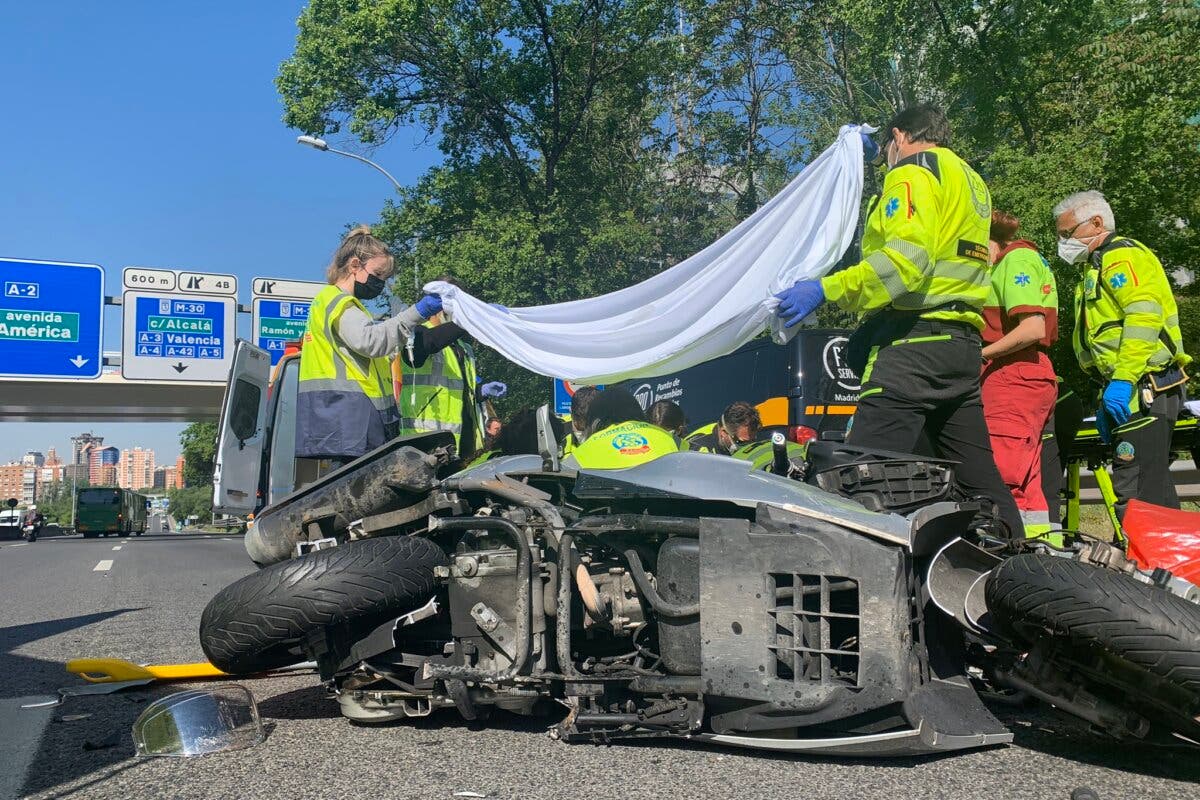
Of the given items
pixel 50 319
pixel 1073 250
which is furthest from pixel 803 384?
pixel 50 319

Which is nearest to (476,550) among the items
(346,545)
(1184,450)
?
(346,545)

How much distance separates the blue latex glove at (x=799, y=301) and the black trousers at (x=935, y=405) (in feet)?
0.98

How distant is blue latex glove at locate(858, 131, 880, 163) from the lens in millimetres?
4648

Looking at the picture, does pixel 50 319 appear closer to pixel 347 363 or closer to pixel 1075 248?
pixel 347 363

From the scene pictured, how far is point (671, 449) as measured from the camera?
13.5 ft

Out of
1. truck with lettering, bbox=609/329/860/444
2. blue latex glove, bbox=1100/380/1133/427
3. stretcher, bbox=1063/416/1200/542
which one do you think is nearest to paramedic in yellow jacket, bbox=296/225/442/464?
blue latex glove, bbox=1100/380/1133/427

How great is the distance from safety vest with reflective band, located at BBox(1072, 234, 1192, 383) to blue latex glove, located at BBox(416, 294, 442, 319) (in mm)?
3095

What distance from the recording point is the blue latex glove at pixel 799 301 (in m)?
3.74

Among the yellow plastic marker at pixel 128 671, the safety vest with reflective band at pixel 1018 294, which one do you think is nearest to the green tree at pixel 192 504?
the yellow plastic marker at pixel 128 671

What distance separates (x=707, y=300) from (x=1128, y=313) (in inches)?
73.5

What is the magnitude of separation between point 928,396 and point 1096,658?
1.18 m

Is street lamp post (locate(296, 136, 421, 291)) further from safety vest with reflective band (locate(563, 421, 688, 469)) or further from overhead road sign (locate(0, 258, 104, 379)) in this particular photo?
safety vest with reflective band (locate(563, 421, 688, 469))

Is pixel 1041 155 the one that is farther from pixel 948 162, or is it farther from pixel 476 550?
pixel 476 550

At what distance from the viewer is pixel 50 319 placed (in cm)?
2150
